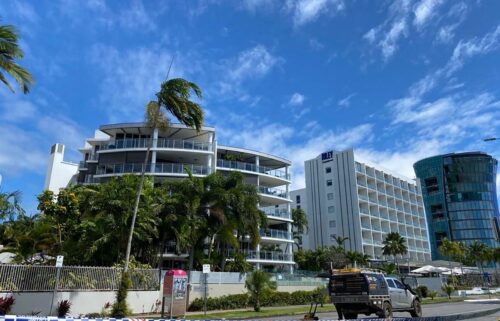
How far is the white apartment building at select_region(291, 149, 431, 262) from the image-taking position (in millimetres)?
72000

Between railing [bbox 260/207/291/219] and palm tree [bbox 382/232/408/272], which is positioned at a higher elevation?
railing [bbox 260/207/291/219]

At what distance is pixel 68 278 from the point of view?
65.5 feet

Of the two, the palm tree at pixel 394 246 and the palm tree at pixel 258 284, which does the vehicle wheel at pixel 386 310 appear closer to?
the palm tree at pixel 258 284

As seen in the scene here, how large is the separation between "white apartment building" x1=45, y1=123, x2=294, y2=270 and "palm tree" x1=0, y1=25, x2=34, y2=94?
84.5 ft

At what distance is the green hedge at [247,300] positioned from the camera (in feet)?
84.2

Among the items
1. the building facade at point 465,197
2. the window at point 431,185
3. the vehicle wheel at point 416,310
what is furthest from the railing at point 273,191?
the window at point 431,185

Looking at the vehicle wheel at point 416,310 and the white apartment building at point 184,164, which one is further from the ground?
the white apartment building at point 184,164

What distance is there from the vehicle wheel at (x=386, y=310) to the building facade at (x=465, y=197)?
128977mm

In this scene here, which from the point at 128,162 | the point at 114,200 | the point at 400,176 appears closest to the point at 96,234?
the point at 114,200

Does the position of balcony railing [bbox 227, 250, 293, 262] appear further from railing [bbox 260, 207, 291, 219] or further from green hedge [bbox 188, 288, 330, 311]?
green hedge [bbox 188, 288, 330, 311]

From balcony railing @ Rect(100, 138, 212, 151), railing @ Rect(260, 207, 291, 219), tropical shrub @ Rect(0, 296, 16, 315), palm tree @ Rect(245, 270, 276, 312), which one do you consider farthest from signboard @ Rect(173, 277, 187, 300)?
railing @ Rect(260, 207, 291, 219)

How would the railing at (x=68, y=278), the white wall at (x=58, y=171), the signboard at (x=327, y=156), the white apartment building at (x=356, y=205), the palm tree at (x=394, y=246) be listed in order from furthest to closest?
the signboard at (x=327, y=156) → the white apartment building at (x=356, y=205) → the palm tree at (x=394, y=246) → the white wall at (x=58, y=171) → the railing at (x=68, y=278)

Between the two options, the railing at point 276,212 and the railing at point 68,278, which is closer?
the railing at point 68,278

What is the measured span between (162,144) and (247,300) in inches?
881
